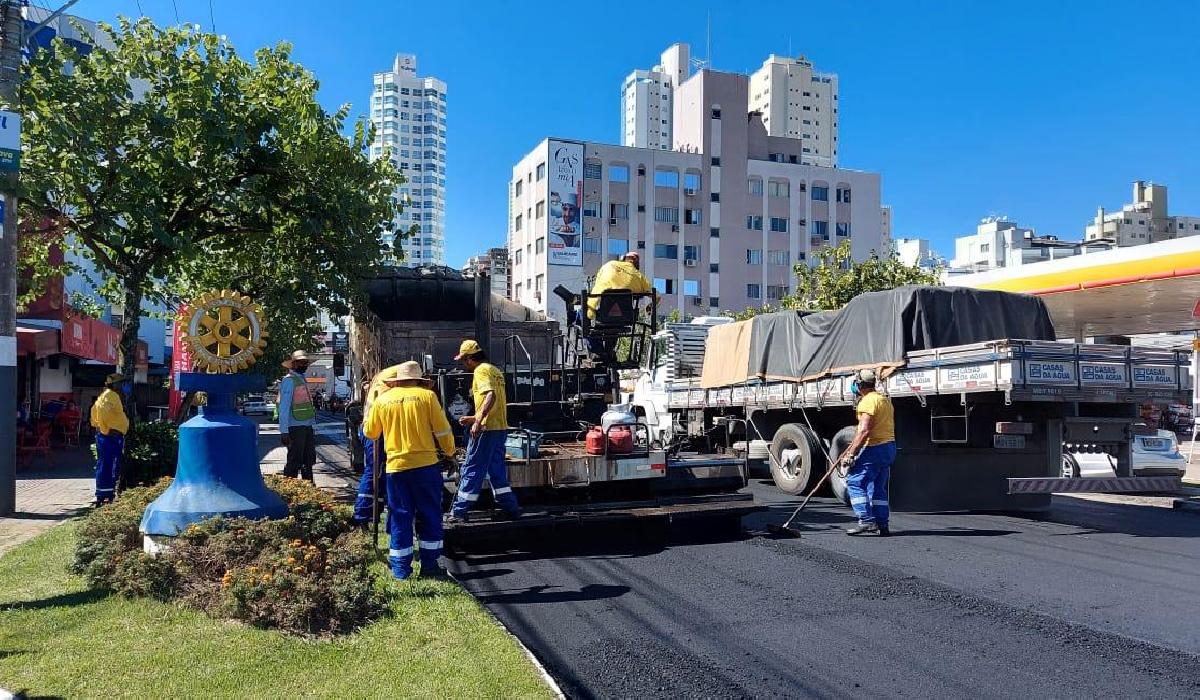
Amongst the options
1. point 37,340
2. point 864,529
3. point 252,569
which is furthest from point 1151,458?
point 37,340

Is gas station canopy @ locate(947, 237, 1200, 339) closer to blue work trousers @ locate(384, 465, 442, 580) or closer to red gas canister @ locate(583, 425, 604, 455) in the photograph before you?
red gas canister @ locate(583, 425, 604, 455)

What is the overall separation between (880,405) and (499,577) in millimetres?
4233

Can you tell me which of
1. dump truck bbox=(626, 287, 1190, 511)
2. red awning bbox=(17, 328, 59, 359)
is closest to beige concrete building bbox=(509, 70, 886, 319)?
red awning bbox=(17, 328, 59, 359)

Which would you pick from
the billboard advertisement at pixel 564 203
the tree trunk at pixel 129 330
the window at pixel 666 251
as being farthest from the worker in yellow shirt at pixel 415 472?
the window at pixel 666 251

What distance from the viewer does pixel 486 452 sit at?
7480 mm

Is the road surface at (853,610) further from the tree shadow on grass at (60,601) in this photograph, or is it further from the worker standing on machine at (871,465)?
the tree shadow on grass at (60,601)

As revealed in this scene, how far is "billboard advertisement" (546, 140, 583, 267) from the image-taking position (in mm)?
56312

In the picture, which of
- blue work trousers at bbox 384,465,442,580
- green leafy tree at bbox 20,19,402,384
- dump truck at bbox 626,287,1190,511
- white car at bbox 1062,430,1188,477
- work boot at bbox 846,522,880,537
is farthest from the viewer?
white car at bbox 1062,430,1188,477

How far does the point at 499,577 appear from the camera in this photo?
702 centimetres

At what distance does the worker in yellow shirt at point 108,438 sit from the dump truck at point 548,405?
9.84 feet

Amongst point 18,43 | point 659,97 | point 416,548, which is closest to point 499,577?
point 416,548

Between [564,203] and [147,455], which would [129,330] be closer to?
[147,455]

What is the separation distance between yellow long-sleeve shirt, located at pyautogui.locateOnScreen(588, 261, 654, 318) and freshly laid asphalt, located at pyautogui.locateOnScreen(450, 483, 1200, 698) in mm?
2415

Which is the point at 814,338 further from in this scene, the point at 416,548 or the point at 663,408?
the point at 416,548
